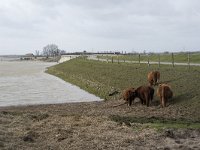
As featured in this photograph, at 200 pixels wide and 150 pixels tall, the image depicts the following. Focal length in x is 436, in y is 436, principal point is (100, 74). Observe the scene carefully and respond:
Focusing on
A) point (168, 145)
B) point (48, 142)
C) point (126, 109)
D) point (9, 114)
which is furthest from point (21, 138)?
point (126, 109)

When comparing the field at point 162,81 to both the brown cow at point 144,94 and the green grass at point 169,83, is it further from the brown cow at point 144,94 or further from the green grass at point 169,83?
the brown cow at point 144,94

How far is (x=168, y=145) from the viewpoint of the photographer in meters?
13.6

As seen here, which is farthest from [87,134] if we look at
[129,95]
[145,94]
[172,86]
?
[172,86]

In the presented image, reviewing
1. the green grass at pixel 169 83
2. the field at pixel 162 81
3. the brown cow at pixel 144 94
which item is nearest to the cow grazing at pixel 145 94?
the brown cow at pixel 144 94

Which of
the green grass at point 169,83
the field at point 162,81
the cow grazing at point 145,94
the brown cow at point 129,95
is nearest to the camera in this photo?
the green grass at point 169,83

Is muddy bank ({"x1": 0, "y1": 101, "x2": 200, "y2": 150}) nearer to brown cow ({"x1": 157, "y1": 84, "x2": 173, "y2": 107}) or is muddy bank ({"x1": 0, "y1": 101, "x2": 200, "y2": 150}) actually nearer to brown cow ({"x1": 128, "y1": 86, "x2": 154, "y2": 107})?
brown cow ({"x1": 157, "y1": 84, "x2": 173, "y2": 107})

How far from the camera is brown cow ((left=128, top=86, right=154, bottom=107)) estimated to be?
24.3m

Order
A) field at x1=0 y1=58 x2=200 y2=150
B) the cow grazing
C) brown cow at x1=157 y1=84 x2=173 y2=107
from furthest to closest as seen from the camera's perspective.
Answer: the cow grazing
brown cow at x1=157 y1=84 x2=173 y2=107
field at x1=0 y1=58 x2=200 y2=150

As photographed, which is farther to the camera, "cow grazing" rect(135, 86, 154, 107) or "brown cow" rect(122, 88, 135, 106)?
"brown cow" rect(122, 88, 135, 106)

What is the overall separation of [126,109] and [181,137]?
9.29m

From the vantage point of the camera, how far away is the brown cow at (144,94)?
24344 millimetres

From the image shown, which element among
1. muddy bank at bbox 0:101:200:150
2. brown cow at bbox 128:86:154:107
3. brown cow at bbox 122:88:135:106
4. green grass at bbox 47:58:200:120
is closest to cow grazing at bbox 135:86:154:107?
brown cow at bbox 128:86:154:107

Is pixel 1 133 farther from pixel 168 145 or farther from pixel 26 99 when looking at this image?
pixel 26 99

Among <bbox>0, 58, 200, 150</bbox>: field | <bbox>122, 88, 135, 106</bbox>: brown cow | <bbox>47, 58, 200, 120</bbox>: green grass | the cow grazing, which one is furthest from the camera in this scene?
<bbox>122, 88, 135, 106</bbox>: brown cow
